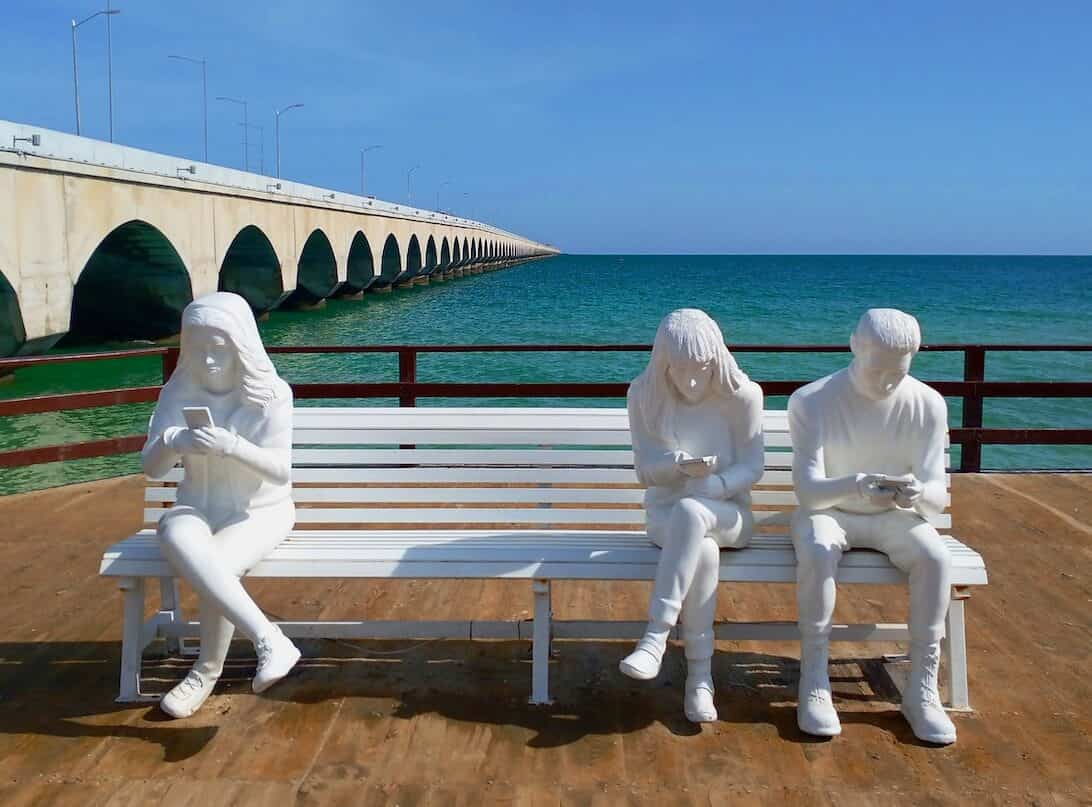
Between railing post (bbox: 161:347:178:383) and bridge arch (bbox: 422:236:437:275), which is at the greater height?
bridge arch (bbox: 422:236:437:275)

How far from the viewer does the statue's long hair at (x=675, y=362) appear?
3377mm

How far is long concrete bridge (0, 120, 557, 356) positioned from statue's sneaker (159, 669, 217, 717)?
13.9 metres

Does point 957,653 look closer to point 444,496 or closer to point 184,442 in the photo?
point 444,496

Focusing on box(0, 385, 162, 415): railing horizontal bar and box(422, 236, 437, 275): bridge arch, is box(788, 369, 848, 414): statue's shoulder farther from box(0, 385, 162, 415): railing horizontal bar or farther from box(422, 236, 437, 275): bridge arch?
box(422, 236, 437, 275): bridge arch

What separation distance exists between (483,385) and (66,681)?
3.46 metres

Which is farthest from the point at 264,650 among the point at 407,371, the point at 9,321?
the point at 9,321

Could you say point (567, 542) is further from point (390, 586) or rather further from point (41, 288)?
point (41, 288)

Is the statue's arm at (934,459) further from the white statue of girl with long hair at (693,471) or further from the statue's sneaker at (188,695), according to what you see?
the statue's sneaker at (188,695)

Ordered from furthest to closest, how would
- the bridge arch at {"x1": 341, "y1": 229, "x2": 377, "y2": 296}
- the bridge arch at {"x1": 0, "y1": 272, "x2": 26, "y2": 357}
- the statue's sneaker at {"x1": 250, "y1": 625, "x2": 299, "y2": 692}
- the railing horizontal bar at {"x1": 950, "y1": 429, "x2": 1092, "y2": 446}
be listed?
the bridge arch at {"x1": 341, "y1": 229, "x2": 377, "y2": 296}
the bridge arch at {"x1": 0, "y1": 272, "x2": 26, "y2": 357}
the railing horizontal bar at {"x1": 950, "y1": 429, "x2": 1092, "y2": 446}
the statue's sneaker at {"x1": 250, "y1": 625, "x2": 299, "y2": 692}

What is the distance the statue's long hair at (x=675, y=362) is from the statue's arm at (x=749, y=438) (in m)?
0.06

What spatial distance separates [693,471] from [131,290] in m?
24.1

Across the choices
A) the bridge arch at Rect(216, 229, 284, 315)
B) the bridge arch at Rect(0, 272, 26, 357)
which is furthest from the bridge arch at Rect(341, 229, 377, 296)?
the bridge arch at Rect(0, 272, 26, 357)

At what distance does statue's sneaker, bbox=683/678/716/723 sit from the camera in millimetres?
3304

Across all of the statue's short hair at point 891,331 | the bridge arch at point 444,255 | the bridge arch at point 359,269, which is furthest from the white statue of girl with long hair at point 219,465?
the bridge arch at point 444,255
